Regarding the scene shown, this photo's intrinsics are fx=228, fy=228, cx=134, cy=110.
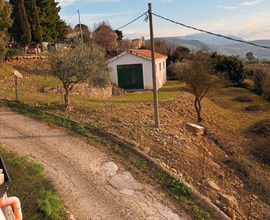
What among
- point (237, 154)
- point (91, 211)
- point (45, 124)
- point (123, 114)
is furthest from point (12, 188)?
point (237, 154)

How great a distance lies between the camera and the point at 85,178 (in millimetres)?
8008

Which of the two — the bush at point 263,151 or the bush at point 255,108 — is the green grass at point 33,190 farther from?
the bush at point 255,108

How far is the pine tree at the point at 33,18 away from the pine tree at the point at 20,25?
122 centimetres

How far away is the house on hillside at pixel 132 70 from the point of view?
24344 mm

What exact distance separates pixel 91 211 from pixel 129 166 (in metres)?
2.59

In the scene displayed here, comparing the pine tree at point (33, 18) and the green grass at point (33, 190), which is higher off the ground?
the pine tree at point (33, 18)

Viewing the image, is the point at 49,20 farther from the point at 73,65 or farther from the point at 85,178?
the point at 85,178

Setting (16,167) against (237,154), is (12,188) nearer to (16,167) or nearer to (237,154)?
(16,167)

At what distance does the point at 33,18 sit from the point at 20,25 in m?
2.49

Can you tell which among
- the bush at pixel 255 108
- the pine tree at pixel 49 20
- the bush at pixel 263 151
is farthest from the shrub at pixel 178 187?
the pine tree at pixel 49 20

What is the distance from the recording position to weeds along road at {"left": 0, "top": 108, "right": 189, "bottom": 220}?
6.68 meters

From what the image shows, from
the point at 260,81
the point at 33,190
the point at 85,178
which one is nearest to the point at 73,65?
the point at 85,178

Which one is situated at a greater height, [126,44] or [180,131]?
[126,44]

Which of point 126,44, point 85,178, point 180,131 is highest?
point 126,44
